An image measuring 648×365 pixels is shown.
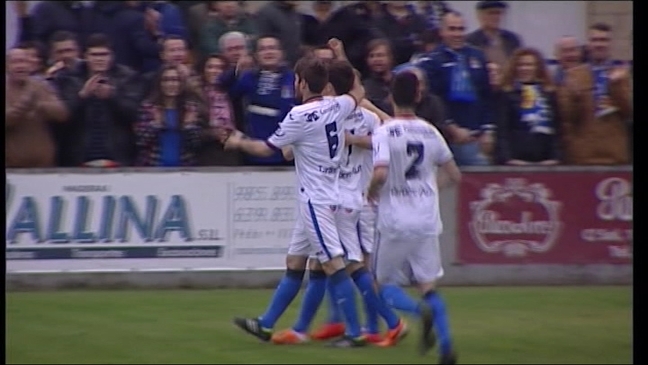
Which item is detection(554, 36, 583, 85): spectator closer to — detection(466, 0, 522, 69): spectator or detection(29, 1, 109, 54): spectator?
detection(466, 0, 522, 69): spectator

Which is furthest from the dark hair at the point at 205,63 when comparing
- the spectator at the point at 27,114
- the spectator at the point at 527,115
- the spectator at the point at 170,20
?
the spectator at the point at 527,115

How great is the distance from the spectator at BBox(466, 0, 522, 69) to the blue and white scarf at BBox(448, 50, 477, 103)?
539 millimetres

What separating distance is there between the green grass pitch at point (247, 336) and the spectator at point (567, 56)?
76.1 inches

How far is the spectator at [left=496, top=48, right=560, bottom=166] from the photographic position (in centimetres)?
1344

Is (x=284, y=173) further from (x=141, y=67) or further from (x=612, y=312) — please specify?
(x=612, y=312)

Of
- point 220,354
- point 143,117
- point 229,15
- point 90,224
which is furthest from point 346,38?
point 220,354

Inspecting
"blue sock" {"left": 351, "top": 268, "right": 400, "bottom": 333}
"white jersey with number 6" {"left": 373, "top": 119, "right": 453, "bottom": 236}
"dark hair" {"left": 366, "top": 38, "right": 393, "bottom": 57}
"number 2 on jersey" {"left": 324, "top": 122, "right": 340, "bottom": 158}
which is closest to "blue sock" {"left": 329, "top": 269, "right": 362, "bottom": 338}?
"blue sock" {"left": 351, "top": 268, "right": 400, "bottom": 333}

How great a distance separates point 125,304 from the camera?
1205cm

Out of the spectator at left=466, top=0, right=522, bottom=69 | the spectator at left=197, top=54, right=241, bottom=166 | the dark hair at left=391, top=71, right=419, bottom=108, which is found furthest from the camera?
the spectator at left=466, top=0, right=522, bottom=69

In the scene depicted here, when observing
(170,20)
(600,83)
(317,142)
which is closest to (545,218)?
(600,83)

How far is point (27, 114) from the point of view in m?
12.8

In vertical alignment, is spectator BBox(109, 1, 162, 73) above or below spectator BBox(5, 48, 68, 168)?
above

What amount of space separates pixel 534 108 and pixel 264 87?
8.50 feet

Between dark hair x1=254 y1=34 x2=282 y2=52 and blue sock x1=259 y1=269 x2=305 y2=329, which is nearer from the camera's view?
blue sock x1=259 y1=269 x2=305 y2=329
